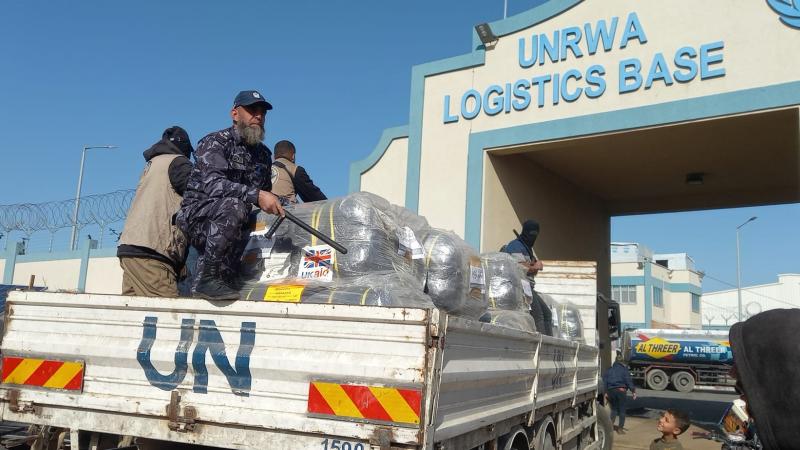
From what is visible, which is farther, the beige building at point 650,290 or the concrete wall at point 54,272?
the beige building at point 650,290

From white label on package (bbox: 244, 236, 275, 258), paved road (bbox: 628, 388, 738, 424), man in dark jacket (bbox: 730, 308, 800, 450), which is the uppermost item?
white label on package (bbox: 244, 236, 275, 258)

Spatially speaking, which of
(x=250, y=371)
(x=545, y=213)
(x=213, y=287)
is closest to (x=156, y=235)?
(x=213, y=287)

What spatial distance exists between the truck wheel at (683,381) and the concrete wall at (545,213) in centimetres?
1213

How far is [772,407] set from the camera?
166 centimetres

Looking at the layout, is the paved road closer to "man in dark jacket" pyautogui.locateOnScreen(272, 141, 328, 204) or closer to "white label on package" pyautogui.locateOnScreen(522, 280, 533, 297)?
"white label on package" pyautogui.locateOnScreen(522, 280, 533, 297)

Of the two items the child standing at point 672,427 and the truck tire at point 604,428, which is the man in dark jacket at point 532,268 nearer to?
the child standing at point 672,427

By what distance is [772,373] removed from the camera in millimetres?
1649

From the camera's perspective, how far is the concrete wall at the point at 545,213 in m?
11.8

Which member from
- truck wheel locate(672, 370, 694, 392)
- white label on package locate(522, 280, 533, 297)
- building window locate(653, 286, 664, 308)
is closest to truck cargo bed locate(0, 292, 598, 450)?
white label on package locate(522, 280, 533, 297)

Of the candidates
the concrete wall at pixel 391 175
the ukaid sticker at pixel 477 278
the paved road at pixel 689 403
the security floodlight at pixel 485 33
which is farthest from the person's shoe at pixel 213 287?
the paved road at pixel 689 403

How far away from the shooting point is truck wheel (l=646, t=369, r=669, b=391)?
89.2 ft

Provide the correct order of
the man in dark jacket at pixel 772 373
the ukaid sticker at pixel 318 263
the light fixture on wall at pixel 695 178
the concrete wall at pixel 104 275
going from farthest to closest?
1. the concrete wall at pixel 104 275
2. the light fixture on wall at pixel 695 178
3. the ukaid sticker at pixel 318 263
4. the man in dark jacket at pixel 772 373

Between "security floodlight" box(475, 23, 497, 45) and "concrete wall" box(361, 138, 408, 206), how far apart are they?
95.4 inches

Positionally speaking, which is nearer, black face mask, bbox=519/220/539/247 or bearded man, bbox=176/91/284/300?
bearded man, bbox=176/91/284/300
